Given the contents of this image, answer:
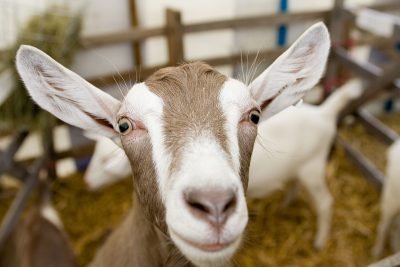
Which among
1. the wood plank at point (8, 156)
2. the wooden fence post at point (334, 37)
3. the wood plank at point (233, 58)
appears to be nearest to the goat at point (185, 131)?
the wood plank at point (8, 156)

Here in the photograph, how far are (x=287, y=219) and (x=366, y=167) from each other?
2.93 feet

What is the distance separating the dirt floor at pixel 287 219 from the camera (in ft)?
9.90

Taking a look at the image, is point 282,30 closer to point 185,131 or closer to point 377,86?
point 377,86

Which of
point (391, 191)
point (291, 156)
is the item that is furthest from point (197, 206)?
point (391, 191)

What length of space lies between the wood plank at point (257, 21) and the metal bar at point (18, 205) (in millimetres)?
1709

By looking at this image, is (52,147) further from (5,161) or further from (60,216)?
(5,161)

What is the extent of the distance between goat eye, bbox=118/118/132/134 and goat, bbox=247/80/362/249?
1472 millimetres

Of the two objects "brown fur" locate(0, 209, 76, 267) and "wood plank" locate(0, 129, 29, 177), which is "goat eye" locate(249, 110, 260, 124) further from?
"wood plank" locate(0, 129, 29, 177)

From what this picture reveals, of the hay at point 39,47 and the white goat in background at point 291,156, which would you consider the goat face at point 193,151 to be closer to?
the white goat in background at point 291,156

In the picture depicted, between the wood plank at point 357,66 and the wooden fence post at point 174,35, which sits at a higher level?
the wooden fence post at point 174,35

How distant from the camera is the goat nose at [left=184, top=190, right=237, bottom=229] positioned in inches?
36.4

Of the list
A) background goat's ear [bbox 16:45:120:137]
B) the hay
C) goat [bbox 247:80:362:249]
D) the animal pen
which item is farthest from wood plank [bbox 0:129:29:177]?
goat [bbox 247:80:362:249]

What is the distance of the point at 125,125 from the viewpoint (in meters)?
1.24

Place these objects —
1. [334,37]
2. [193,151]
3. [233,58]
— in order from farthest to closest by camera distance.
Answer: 1. [334,37]
2. [233,58]
3. [193,151]
